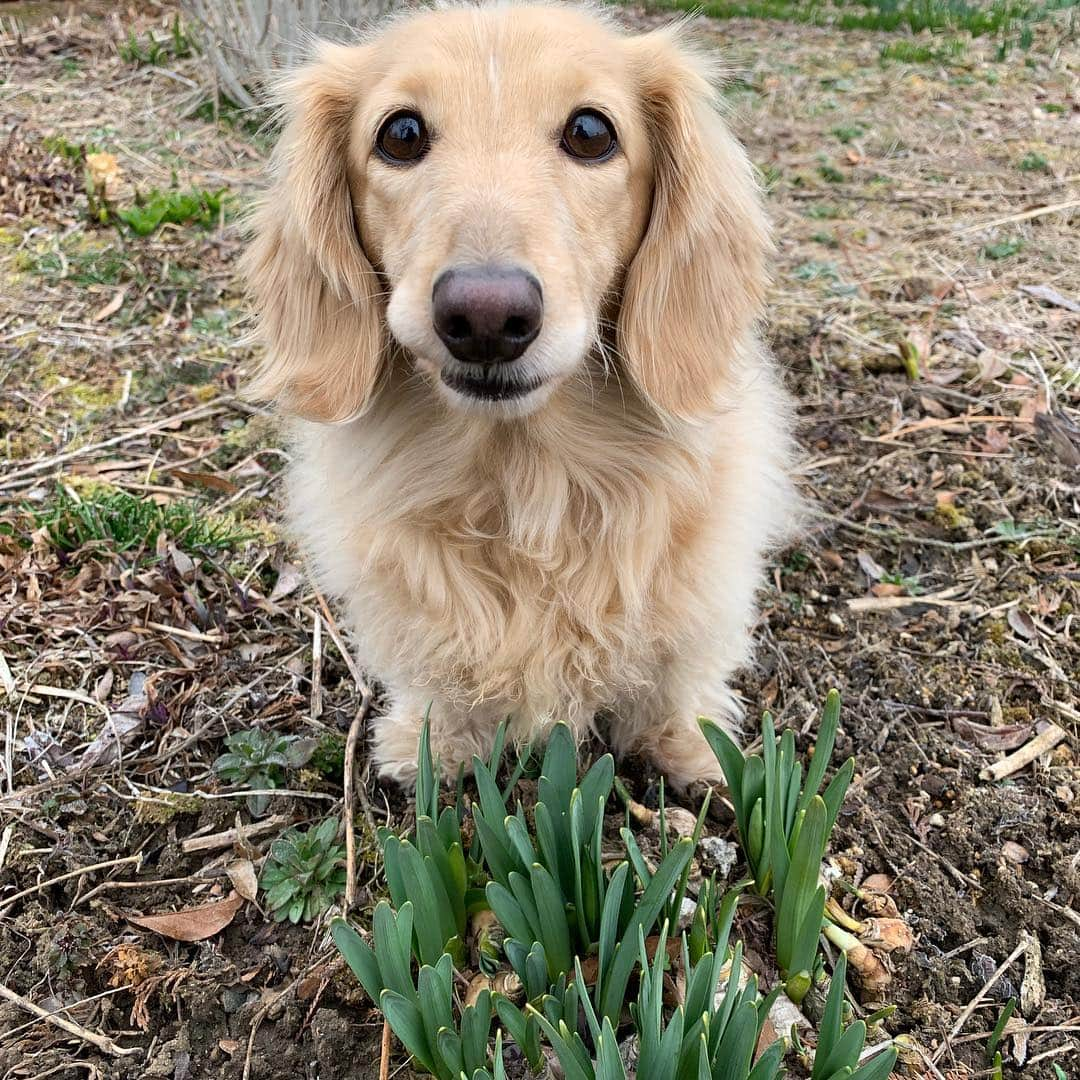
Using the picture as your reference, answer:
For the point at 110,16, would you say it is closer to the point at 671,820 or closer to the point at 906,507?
the point at 906,507

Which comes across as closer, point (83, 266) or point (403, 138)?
point (403, 138)

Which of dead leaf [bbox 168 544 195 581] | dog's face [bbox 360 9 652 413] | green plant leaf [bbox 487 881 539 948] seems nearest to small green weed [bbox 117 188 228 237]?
dead leaf [bbox 168 544 195 581]

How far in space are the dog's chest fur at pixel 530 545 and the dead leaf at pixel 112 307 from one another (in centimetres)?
258

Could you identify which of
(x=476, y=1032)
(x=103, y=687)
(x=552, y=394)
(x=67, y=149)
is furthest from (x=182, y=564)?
(x=67, y=149)

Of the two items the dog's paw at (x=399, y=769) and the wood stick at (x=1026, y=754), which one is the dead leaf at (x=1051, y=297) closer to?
the wood stick at (x=1026, y=754)

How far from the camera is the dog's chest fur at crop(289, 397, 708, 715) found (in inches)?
78.9

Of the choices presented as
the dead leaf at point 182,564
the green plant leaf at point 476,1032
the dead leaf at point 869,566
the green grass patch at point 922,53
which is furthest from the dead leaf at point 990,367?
the green grass patch at point 922,53

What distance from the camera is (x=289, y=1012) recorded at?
1.84m

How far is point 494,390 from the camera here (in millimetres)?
1677

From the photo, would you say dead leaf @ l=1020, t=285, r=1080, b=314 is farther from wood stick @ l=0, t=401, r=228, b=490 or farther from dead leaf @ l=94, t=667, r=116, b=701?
dead leaf @ l=94, t=667, r=116, b=701

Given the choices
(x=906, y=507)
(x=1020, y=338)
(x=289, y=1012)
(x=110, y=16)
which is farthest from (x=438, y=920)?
(x=110, y=16)

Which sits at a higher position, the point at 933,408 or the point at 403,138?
the point at 403,138

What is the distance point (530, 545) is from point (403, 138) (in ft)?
2.91

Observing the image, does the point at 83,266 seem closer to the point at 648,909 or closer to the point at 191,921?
the point at 191,921
